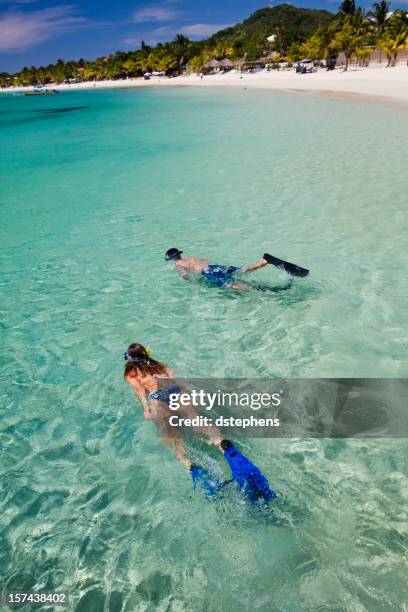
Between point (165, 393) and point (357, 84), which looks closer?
point (165, 393)

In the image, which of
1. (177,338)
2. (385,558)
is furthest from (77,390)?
(385,558)

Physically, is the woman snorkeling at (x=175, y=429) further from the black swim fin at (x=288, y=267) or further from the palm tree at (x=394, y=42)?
the palm tree at (x=394, y=42)

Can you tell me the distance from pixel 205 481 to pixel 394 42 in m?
67.2

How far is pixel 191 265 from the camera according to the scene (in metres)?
8.08

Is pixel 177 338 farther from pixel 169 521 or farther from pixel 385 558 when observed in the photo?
pixel 385 558

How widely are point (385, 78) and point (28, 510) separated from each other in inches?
2246

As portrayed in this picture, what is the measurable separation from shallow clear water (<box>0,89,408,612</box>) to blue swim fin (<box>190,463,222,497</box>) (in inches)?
5.0

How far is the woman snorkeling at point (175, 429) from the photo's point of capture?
3651 mm

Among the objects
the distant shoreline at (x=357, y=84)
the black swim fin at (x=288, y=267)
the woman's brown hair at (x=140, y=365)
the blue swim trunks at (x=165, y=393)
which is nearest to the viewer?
the blue swim trunks at (x=165, y=393)

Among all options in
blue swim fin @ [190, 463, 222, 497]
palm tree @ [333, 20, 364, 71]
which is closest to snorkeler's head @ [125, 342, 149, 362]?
blue swim fin @ [190, 463, 222, 497]

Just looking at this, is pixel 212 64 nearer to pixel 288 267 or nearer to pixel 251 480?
pixel 288 267

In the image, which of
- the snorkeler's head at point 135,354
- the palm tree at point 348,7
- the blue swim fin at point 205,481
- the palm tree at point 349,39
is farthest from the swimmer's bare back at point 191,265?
the palm tree at point 348,7

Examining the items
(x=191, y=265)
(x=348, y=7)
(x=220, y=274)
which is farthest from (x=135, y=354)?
(x=348, y=7)

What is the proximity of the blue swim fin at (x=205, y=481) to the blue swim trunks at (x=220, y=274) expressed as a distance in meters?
4.13
